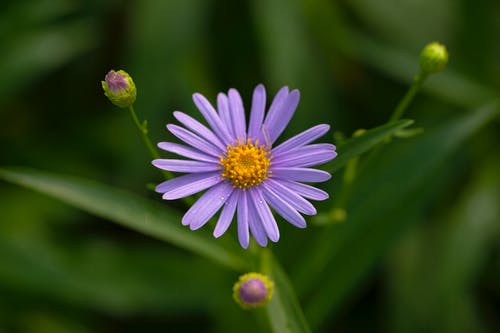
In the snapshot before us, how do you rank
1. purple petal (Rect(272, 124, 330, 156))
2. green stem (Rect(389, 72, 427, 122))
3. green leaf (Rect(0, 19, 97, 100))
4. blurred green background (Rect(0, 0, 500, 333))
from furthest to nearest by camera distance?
green leaf (Rect(0, 19, 97, 100)), blurred green background (Rect(0, 0, 500, 333)), green stem (Rect(389, 72, 427, 122)), purple petal (Rect(272, 124, 330, 156))

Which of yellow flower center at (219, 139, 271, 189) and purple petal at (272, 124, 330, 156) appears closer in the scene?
purple petal at (272, 124, 330, 156)

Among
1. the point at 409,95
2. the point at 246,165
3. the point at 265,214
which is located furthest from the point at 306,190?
the point at 409,95

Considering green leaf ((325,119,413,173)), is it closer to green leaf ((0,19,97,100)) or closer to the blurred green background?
the blurred green background

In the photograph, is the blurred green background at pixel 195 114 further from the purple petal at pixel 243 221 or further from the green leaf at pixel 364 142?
the purple petal at pixel 243 221

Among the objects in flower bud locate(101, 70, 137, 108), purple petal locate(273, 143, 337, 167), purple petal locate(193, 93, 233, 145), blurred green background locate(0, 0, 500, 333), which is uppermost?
blurred green background locate(0, 0, 500, 333)

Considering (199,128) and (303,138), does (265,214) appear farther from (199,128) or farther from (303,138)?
(199,128)

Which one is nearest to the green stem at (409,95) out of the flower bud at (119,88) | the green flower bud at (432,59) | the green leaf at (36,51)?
the green flower bud at (432,59)

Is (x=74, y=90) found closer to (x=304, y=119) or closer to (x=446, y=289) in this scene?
(x=304, y=119)

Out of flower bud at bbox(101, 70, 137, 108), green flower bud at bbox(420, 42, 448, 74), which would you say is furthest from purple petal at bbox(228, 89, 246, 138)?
green flower bud at bbox(420, 42, 448, 74)
